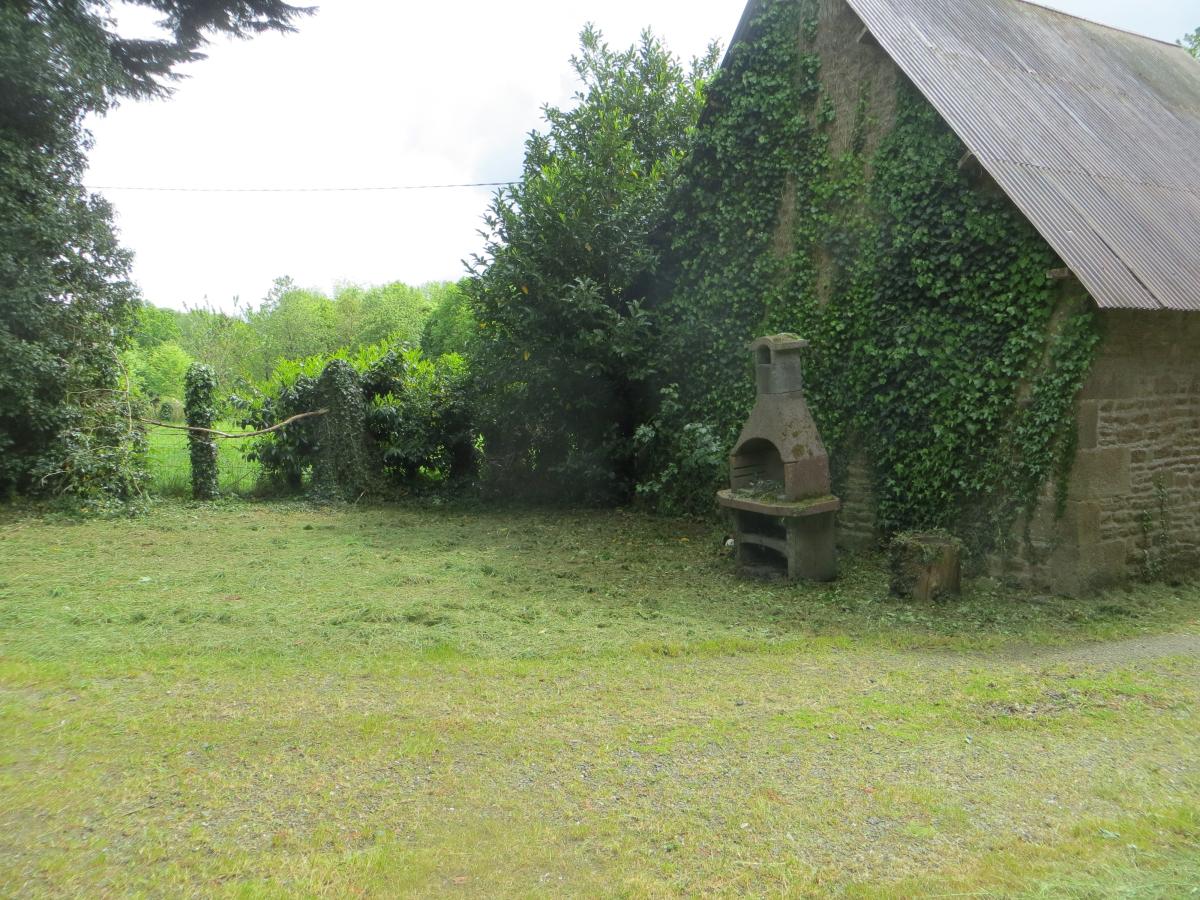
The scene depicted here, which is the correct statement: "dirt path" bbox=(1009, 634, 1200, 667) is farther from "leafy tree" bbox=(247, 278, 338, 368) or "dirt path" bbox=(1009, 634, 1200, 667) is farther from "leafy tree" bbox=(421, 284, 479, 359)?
"leafy tree" bbox=(247, 278, 338, 368)

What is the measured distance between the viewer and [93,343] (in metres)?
13.4

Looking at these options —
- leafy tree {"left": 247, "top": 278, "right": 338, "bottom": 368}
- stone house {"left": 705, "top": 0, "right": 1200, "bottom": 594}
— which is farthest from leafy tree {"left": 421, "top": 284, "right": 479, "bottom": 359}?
stone house {"left": 705, "top": 0, "right": 1200, "bottom": 594}

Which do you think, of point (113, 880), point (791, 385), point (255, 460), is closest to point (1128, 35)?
point (791, 385)

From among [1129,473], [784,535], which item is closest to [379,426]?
[784,535]

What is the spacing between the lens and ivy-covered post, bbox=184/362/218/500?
14.7 m

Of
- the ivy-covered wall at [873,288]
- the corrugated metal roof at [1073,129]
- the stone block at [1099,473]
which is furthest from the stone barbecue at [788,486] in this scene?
the corrugated metal roof at [1073,129]

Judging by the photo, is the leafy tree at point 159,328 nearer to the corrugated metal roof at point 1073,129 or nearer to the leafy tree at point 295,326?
the leafy tree at point 295,326

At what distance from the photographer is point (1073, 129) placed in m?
10.3

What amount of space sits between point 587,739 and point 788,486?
4.37 m

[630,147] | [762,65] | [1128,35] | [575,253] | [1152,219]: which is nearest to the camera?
[1152,219]

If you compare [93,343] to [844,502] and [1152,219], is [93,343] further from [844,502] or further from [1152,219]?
[1152,219]

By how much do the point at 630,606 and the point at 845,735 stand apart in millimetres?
3336

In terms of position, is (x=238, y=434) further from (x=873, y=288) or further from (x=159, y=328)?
(x=159, y=328)

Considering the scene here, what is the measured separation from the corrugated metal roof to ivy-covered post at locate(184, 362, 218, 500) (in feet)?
38.3
